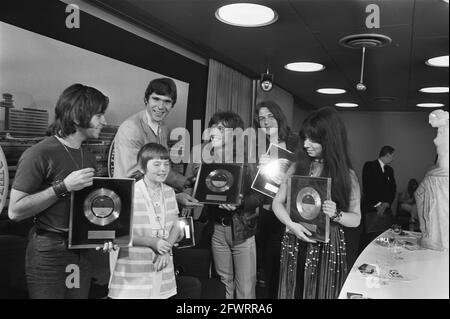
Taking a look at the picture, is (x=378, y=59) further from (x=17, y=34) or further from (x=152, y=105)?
(x=17, y=34)

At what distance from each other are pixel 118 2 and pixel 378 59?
1256mm

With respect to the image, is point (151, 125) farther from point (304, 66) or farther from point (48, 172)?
point (304, 66)

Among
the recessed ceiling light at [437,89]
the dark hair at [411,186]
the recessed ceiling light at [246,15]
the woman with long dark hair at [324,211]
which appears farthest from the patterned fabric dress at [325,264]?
the recessed ceiling light at [246,15]

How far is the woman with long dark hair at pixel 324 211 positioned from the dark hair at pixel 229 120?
1.27ft


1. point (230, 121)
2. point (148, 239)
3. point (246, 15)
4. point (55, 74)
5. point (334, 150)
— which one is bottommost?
point (148, 239)

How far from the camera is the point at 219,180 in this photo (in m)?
1.30

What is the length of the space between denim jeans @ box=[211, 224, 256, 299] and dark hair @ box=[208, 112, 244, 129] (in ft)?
1.43

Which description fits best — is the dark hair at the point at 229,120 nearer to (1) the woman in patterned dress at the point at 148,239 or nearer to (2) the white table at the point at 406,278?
(1) the woman in patterned dress at the point at 148,239

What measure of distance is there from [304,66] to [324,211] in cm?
94

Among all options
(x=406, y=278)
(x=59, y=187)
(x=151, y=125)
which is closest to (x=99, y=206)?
(x=59, y=187)

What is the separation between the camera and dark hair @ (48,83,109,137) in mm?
1094

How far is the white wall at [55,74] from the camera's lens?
4.54 feet

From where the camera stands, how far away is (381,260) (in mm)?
1286

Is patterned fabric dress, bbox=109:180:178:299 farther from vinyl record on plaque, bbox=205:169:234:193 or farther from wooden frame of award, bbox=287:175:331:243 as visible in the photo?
wooden frame of award, bbox=287:175:331:243
